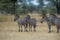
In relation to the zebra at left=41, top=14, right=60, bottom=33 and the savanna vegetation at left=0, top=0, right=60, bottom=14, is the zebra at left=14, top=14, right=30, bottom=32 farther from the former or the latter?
the zebra at left=41, top=14, right=60, bottom=33

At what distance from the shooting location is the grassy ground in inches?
118

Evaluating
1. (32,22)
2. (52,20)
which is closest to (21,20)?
(32,22)

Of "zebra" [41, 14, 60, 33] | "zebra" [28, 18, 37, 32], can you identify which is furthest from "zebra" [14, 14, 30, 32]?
"zebra" [41, 14, 60, 33]

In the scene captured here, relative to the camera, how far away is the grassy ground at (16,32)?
2.99 meters

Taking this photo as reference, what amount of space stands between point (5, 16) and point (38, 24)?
Answer: 38 cm

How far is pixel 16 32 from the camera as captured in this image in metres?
3.05

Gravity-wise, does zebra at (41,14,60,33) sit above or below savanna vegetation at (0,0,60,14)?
below

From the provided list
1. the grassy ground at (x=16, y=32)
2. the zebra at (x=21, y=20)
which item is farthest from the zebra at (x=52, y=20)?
the zebra at (x=21, y=20)

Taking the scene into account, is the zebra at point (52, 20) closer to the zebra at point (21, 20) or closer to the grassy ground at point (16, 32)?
the grassy ground at point (16, 32)

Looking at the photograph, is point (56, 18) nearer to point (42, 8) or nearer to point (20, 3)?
point (42, 8)

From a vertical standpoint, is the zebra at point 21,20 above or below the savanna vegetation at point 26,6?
Answer: below

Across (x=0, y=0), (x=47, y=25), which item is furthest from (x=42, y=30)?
(x=0, y=0)

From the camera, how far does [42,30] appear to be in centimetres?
301

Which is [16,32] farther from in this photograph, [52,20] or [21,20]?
[52,20]
